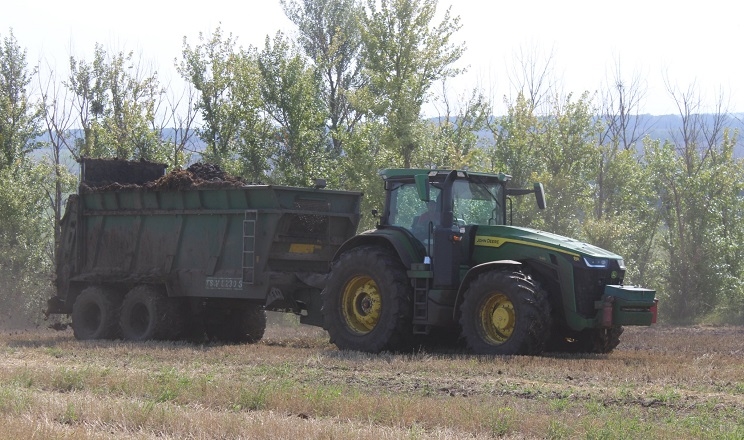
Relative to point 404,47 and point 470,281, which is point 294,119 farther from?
point 470,281

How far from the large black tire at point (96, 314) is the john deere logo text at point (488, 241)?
7178mm

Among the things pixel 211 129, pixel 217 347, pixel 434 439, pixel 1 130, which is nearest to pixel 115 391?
pixel 434 439

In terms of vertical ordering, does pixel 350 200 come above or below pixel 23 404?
above

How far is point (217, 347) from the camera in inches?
628

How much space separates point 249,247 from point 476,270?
4292 millimetres

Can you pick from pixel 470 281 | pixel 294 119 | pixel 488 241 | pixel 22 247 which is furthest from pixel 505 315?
pixel 22 247

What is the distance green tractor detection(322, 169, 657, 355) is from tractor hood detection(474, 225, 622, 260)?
0.05 ft

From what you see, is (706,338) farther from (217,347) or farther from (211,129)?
(211,129)

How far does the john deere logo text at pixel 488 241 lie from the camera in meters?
14.4

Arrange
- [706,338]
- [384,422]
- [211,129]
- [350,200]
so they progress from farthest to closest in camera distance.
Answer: [211,129], [706,338], [350,200], [384,422]

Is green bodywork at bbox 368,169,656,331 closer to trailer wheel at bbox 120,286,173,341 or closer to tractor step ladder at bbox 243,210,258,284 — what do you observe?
tractor step ladder at bbox 243,210,258,284

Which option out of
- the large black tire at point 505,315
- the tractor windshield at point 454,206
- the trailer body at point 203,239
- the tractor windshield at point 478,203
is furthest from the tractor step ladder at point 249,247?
the large black tire at point 505,315

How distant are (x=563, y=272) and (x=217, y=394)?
5731 mm

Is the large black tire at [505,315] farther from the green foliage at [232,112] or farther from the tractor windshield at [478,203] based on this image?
the green foliage at [232,112]
